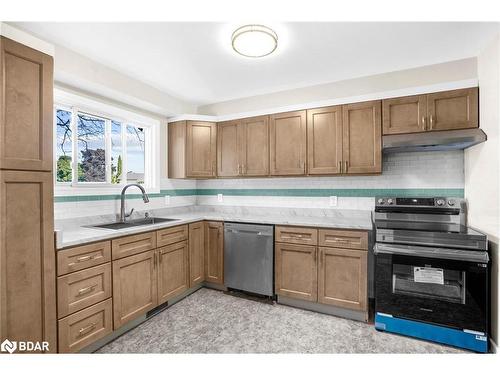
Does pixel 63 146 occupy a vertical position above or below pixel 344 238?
above

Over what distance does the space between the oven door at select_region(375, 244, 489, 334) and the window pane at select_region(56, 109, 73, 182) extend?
3.03m

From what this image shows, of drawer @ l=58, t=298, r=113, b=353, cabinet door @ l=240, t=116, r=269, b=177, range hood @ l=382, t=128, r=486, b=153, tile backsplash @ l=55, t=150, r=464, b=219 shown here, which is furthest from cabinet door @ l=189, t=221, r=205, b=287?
range hood @ l=382, t=128, r=486, b=153

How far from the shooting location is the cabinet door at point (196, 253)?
301 cm

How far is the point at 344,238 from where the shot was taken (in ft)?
8.24

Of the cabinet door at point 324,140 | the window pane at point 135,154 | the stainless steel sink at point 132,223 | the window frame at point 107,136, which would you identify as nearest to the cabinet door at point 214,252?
the stainless steel sink at point 132,223

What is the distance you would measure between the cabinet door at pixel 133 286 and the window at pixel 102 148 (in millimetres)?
987

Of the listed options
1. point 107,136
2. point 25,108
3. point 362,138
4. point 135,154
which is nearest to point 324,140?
point 362,138

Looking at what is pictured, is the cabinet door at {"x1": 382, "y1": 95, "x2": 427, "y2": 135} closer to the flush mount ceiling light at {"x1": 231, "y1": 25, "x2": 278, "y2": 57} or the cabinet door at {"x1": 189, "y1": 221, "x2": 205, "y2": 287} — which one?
the flush mount ceiling light at {"x1": 231, "y1": 25, "x2": 278, "y2": 57}

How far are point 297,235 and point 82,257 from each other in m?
1.93

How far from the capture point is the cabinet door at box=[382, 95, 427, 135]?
2.47m

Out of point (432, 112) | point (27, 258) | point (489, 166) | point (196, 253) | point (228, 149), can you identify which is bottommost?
point (196, 253)

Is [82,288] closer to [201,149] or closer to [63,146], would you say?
[63,146]
